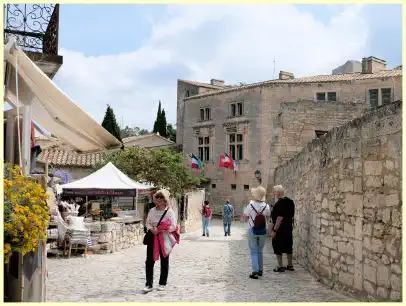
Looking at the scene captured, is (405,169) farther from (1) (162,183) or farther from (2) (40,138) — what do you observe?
(1) (162,183)

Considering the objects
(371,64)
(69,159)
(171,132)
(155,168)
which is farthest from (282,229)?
(171,132)

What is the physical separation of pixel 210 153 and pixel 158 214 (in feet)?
96.1

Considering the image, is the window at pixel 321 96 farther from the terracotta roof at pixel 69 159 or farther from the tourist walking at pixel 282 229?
the tourist walking at pixel 282 229

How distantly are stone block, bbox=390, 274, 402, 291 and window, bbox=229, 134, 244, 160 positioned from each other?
94.5 ft

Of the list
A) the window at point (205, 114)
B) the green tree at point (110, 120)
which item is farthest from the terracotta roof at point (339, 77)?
the green tree at point (110, 120)

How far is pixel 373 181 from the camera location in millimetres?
5730

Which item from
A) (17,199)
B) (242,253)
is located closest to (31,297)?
(17,199)

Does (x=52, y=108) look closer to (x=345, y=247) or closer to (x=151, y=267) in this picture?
(x=151, y=267)

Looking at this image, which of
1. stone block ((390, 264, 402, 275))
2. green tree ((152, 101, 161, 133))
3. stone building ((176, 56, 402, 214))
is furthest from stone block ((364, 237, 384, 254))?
green tree ((152, 101, 161, 133))

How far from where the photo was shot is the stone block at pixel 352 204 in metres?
6.10

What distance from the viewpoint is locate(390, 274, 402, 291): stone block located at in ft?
16.1

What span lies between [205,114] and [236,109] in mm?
3228

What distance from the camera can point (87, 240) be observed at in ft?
35.4

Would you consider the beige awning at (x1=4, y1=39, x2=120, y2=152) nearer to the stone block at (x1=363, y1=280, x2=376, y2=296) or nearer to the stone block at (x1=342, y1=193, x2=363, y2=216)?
the stone block at (x1=342, y1=193, x2=363, y2=216)
